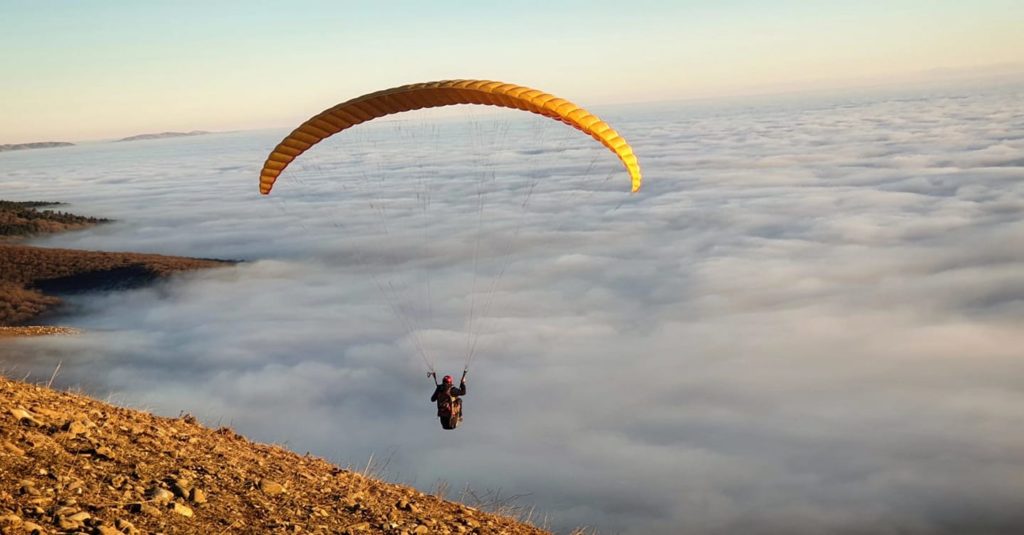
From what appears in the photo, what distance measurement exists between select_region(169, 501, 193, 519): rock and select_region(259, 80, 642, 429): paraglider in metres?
6.42

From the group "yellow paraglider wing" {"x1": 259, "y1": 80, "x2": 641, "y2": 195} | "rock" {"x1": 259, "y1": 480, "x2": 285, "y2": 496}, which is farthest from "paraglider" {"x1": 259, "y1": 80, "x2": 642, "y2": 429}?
"rock" {"x1": 259, "y1": 480, "x2": 285, "y2": 496}

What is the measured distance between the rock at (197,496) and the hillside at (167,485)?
0.05 feet

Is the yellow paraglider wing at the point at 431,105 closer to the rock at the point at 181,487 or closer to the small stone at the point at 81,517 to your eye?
the rock at the point at 181,487

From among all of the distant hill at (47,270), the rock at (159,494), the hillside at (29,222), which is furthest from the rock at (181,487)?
the hillside at (29,222)

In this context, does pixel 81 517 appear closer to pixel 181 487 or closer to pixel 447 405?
pixel 181 487

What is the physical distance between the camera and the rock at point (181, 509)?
24.9 ft

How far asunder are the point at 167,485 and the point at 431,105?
8.76m

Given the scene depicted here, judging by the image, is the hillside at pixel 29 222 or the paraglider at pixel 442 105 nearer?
the paraglider at pixel 442 105

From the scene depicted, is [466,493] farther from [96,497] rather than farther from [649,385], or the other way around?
[649,385]

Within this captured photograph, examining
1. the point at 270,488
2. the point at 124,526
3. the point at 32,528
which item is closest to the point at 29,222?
the point at 270,488

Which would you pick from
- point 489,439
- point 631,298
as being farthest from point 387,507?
point 631,298

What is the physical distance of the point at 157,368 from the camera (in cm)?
10562

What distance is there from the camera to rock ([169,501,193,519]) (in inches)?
299

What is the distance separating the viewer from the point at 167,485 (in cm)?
820
